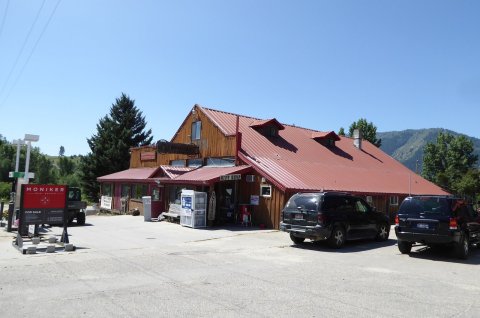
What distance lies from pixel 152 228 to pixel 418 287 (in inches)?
551

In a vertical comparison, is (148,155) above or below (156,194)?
above

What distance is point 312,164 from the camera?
2600cm

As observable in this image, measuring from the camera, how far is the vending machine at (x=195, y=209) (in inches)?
797

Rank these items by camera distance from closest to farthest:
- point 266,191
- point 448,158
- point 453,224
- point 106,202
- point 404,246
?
1. point 453,224
2. point 404,246
3. point 266,191
4. point 106,202
5. point 448,158

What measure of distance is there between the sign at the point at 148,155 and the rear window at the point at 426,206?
23813 mm

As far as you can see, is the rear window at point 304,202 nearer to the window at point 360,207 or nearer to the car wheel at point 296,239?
the car wheel at point 296,239

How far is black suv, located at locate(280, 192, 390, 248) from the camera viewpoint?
13.8 m

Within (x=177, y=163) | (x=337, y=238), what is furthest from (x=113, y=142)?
(x=337, y=238)

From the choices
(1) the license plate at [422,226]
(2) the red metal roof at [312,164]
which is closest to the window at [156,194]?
(2) the red metal roof at [312,164]

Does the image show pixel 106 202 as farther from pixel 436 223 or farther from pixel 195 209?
pixel 436 223

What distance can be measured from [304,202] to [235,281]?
6.12 meters

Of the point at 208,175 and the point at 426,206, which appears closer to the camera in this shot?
the point at 426,206

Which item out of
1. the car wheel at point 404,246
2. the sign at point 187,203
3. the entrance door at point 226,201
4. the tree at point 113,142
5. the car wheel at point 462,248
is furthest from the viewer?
the tree at point 113,142

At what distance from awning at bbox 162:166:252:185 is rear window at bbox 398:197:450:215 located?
9980mm
